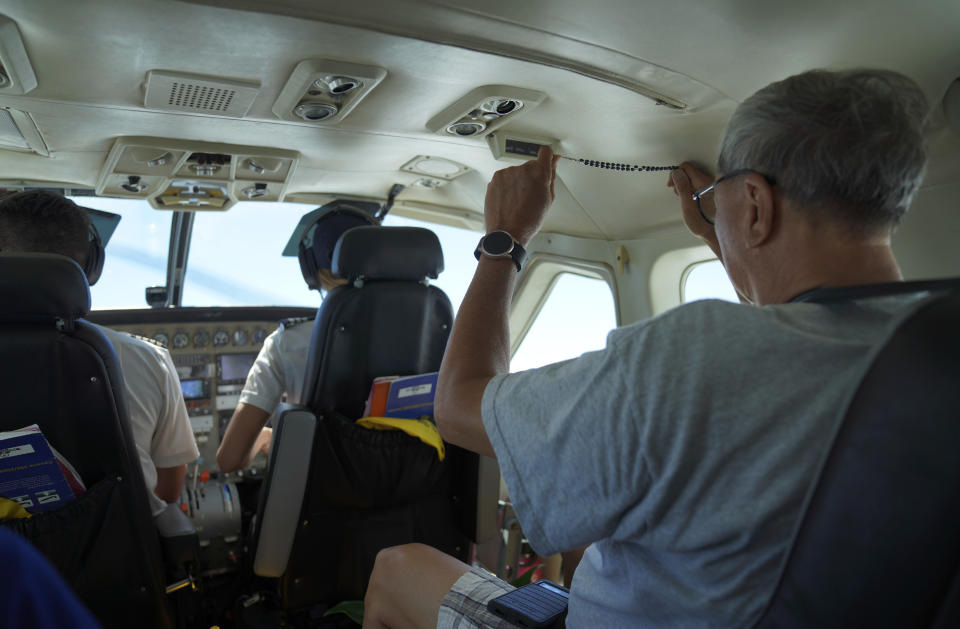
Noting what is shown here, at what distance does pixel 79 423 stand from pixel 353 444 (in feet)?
2.89

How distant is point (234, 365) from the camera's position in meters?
3.74

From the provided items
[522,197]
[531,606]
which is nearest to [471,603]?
[531,606]

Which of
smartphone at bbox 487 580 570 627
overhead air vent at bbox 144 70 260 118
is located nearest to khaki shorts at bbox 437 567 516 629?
smartphone at bbox 487 580 570 627

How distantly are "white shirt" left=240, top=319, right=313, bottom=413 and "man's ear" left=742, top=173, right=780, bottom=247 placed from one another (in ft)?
6.52

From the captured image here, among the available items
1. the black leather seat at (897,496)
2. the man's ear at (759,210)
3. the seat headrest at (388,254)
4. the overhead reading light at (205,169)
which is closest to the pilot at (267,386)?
the seat headrest at (388,254)

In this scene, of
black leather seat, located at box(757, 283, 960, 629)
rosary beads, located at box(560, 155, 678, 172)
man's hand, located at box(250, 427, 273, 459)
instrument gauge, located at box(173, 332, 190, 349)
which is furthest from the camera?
instrument gauge, located at box(173, 332, 190, 349)

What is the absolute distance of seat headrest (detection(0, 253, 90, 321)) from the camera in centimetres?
158

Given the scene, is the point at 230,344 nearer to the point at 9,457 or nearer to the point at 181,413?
the point at 181,413

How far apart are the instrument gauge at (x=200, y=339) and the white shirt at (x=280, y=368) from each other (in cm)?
111

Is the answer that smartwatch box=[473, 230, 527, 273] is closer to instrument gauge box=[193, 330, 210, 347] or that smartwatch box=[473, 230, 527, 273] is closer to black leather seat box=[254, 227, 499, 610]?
black leather seat box=[254, 227, 499, 610]

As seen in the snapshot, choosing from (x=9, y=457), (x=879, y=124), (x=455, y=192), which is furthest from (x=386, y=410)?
(x=455, y=192)

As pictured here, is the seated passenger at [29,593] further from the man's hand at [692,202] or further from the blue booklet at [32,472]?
the blue booklet at [32,472]

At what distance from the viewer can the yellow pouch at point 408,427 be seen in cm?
238

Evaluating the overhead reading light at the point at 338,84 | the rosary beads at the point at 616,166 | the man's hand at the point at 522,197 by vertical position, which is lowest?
the man's hand at the point at 522,197
